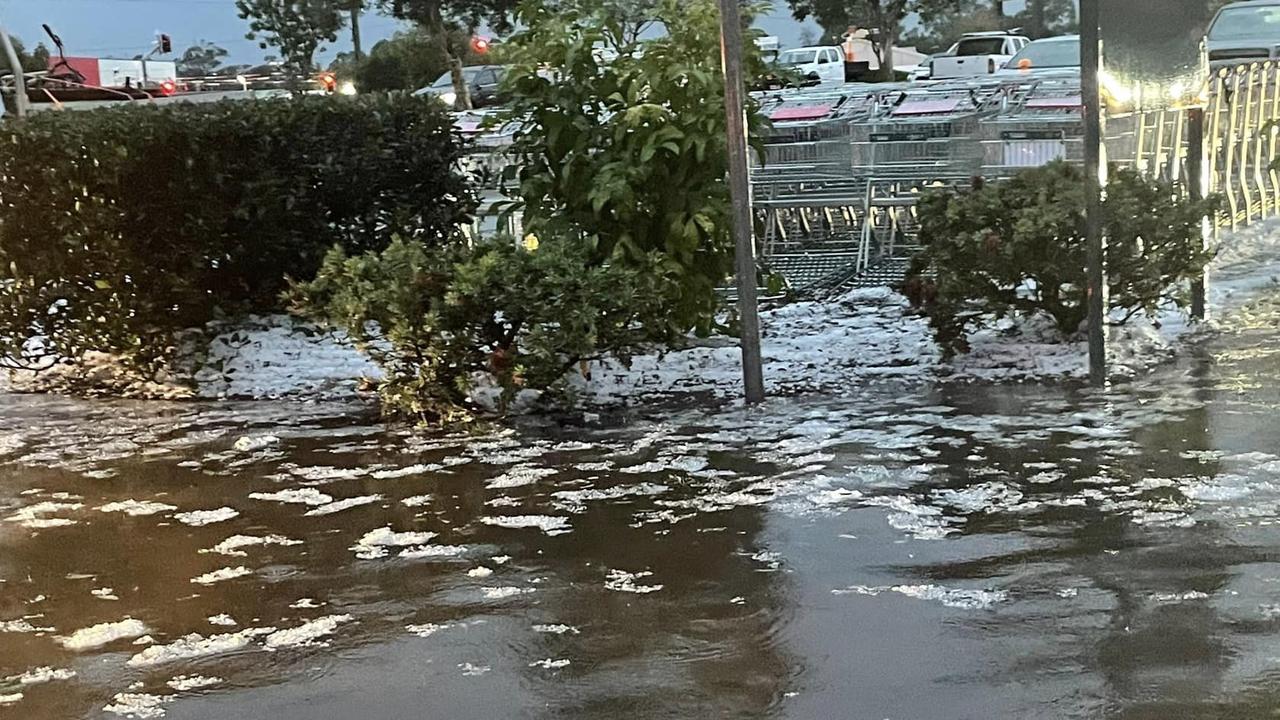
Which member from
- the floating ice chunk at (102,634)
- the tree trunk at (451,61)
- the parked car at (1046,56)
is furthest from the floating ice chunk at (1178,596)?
the parked car at (1046,56)

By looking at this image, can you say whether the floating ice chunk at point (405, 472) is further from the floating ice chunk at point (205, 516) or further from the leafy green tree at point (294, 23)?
the leafy green tree at point (294, 23)

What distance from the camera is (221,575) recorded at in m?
4.64

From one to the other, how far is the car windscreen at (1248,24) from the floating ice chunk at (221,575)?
18.0m

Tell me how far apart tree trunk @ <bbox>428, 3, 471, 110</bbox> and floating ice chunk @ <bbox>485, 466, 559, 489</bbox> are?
3090mm

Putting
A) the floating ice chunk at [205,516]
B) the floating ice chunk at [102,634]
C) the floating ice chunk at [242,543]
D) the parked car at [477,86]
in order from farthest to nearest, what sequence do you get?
the parked car at [477,86]
the floating ice chunk at [205,516]
the floating ice chunk at [242,543]
the floating ice chunk at [102,634]

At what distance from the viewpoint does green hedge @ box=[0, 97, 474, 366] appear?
714 cm

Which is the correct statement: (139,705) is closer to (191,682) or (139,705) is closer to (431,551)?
(191,682)

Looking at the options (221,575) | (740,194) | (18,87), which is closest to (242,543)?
(221,575)

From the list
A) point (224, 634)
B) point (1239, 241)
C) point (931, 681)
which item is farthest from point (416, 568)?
point (1239, 241)

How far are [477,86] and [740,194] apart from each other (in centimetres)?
309

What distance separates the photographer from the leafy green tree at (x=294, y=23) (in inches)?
445

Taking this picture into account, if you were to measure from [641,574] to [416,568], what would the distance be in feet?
2.71

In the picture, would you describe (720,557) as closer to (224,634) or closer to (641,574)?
(641,574)

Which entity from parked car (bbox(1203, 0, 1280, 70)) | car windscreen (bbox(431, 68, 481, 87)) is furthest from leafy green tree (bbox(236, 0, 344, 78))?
parked car (bbox(1203, 0, 1280, 70))
